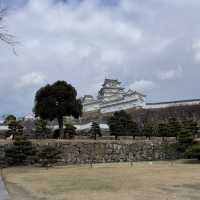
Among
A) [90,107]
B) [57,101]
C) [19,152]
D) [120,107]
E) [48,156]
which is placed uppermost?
[90,107]

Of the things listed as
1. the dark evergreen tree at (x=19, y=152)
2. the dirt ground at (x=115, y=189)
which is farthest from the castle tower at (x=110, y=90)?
the dirt ground at (x=115, y=189)

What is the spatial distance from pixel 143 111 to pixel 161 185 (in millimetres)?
55034

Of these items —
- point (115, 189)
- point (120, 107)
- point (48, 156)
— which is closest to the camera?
point (115, 189)

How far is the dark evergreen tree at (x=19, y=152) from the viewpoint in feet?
97.3

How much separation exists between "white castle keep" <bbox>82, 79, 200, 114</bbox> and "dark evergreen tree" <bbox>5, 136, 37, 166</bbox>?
41.4m

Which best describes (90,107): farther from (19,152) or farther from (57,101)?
(19,152)

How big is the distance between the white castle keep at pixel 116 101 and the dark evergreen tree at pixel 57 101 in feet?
110

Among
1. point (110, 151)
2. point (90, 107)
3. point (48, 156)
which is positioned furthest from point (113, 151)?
point (90, 107)

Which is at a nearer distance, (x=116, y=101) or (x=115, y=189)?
(x=115, y=189)

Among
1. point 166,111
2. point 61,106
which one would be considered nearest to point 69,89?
point 61,106

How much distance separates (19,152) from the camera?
2972 centimetres

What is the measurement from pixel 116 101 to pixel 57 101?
48.0 meters

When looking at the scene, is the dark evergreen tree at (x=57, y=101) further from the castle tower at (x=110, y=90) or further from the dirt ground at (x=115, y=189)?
the castle tower at (x=110, y=90)

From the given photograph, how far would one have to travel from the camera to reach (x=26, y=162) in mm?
30281
